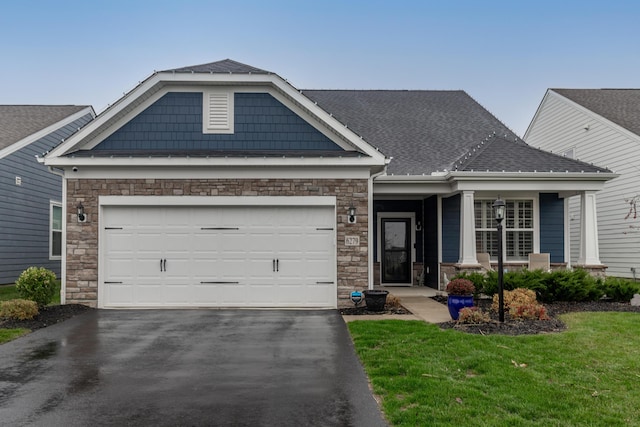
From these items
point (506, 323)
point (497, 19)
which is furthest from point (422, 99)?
point (506, 323)

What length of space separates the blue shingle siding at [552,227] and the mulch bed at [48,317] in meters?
12.1

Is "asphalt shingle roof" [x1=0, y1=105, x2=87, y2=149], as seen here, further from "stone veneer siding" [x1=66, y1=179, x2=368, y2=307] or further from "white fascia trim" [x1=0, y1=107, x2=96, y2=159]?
"stone veneer siding" [x1=66, y1=179, x2=368, y2=307]

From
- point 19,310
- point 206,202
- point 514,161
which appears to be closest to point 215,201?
point 206,202

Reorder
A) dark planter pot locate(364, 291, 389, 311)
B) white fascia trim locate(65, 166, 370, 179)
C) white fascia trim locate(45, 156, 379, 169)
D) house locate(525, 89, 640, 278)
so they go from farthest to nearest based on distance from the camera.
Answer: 1. house locate(525, 89, 640, 278)
2. white fascia trim locate(65, 166, 370, 179)
3. white fascia trim locate(45, 156, 379, 169)
4. dark planter pot locate(364, 291, 389, 311)

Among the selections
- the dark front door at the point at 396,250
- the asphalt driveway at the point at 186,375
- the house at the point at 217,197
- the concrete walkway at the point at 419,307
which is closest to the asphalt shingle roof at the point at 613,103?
the dark front door at the point at 396,250

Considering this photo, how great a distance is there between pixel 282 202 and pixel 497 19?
50.5 ft

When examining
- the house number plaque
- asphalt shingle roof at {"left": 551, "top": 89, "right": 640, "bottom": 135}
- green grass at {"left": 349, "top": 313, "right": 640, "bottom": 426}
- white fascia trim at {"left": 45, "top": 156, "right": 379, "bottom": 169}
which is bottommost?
green grass at {"left": 349, "top": 313, "right": 640, "bottom": 426}

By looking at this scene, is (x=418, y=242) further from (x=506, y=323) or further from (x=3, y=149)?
(x=3, y=149)

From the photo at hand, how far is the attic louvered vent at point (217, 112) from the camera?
12141 mm

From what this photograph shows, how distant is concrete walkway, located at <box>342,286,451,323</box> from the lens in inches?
396

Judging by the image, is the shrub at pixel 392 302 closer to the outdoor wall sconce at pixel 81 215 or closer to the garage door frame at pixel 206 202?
the garage door frame at pixel 206 202

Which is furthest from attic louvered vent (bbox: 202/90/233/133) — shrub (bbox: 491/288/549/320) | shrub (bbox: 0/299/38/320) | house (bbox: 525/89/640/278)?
house (bbox: 525/89/640/278)

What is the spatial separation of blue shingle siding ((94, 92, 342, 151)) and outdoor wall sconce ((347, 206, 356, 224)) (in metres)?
1.49

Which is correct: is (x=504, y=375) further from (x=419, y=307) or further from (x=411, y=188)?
(x=411, y=188)
